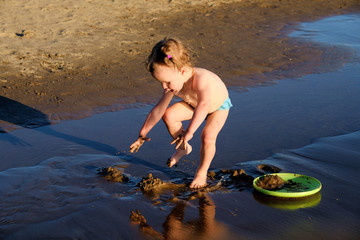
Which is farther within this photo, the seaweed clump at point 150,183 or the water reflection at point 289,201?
the seaweed clump at point 150,183

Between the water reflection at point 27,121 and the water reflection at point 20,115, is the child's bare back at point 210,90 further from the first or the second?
→ the water reflection at point 20,115

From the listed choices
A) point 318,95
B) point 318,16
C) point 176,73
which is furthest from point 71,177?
point 318,16

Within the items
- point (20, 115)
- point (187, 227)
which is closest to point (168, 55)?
point (187, 227)

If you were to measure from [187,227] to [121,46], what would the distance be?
5.11 m

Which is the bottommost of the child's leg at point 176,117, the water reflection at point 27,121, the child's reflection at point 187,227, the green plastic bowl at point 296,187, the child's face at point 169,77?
the child's reflection at point 187,227

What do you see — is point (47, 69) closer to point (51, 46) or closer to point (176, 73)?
point (51, 46)

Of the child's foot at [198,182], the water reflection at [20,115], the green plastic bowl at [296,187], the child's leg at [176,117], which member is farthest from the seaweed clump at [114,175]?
the water reflection at [20,115]

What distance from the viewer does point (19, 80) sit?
20.2 ft

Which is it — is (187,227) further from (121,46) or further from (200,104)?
(121,46)

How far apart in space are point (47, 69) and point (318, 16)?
6839 mm

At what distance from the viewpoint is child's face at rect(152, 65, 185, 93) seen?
3.33 metres

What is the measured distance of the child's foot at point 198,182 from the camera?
3520 millimetres

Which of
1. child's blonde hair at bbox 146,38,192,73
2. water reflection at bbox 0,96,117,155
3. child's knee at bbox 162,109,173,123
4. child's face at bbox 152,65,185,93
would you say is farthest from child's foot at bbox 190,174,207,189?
water reflection at bbox 0,96,117,155

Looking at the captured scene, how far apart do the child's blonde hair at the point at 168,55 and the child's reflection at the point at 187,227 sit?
999mm
